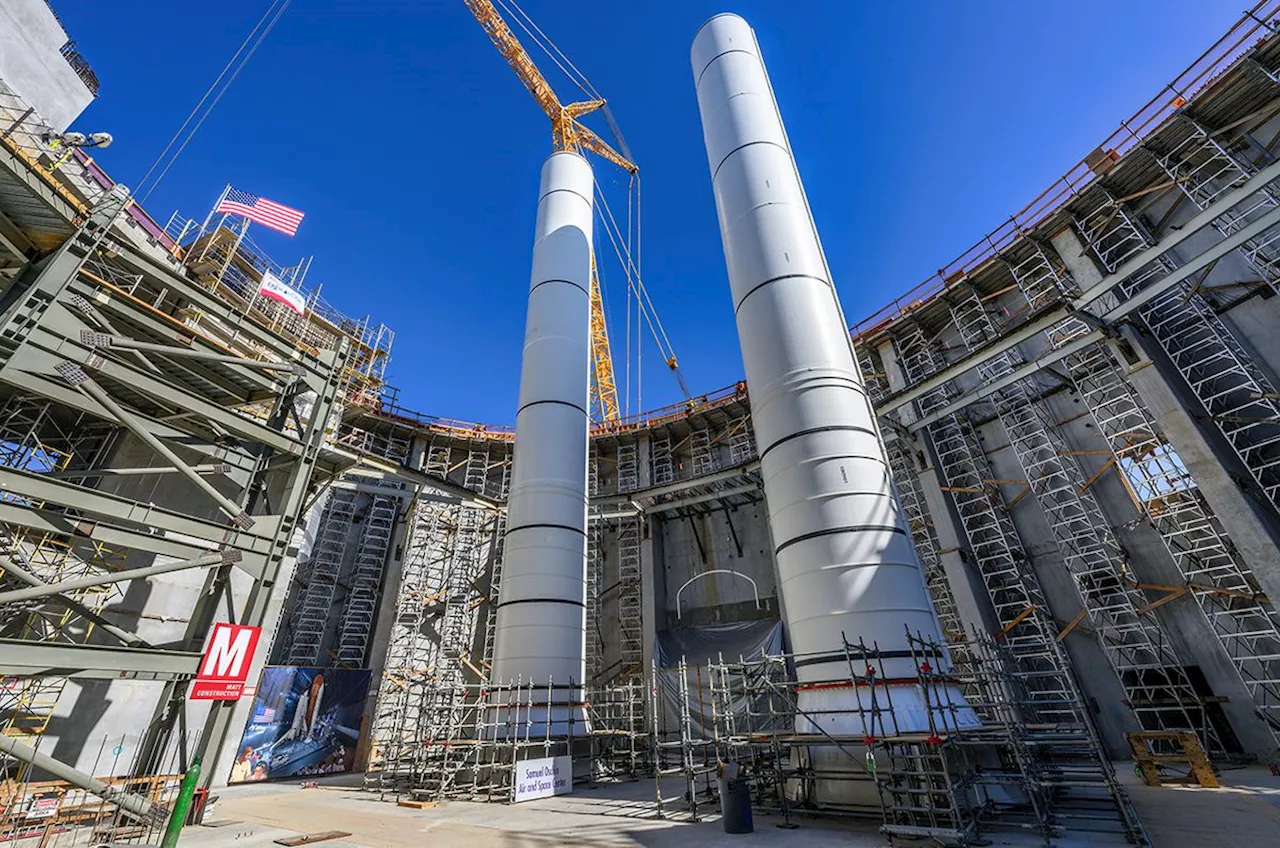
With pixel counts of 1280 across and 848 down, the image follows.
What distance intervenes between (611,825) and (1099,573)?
15.9m

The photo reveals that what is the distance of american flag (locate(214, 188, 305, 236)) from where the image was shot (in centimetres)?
2116

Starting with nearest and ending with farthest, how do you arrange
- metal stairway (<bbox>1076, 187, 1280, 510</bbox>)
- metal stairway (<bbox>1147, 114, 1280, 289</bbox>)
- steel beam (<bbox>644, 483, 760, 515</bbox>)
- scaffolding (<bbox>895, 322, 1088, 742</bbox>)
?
metal stairway (<bbox>1076, 187, 1280, 510</bbox>)
metal stairway (<bbox>1147, 114, 1280, 289</bbox>)
scaffolding (<bbox>895, 322, 1088, 742</bbox>)
steel beam (<bbox>644, 483, 760, 515</bbox>)

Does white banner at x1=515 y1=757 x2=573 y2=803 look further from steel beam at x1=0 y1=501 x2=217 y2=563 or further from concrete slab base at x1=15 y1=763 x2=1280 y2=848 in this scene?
steel beam at x1=0 y1=501 x2=217 y2=563

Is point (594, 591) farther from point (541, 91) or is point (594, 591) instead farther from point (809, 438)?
point (541, 91)

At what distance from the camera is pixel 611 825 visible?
8859 mm

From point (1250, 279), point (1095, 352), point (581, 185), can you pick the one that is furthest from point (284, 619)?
point (1250, 279)

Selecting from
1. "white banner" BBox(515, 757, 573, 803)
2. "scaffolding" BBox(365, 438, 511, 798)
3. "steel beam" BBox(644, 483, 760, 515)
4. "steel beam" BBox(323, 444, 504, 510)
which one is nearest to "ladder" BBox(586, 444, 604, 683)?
"steel beam" BBox(644, 483, 760, 515)

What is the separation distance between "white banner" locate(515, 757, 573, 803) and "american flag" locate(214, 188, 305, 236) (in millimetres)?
20497

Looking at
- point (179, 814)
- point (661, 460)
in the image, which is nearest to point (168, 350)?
point (179, 814)

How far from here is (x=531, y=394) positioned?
18859mm

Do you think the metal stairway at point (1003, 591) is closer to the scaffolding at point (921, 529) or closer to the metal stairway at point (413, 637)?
the scaffolding at point (921, 529)

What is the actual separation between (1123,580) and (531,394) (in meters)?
18.5

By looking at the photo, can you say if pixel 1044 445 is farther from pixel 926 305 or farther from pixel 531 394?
pixel 531 394

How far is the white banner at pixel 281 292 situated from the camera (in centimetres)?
2191
